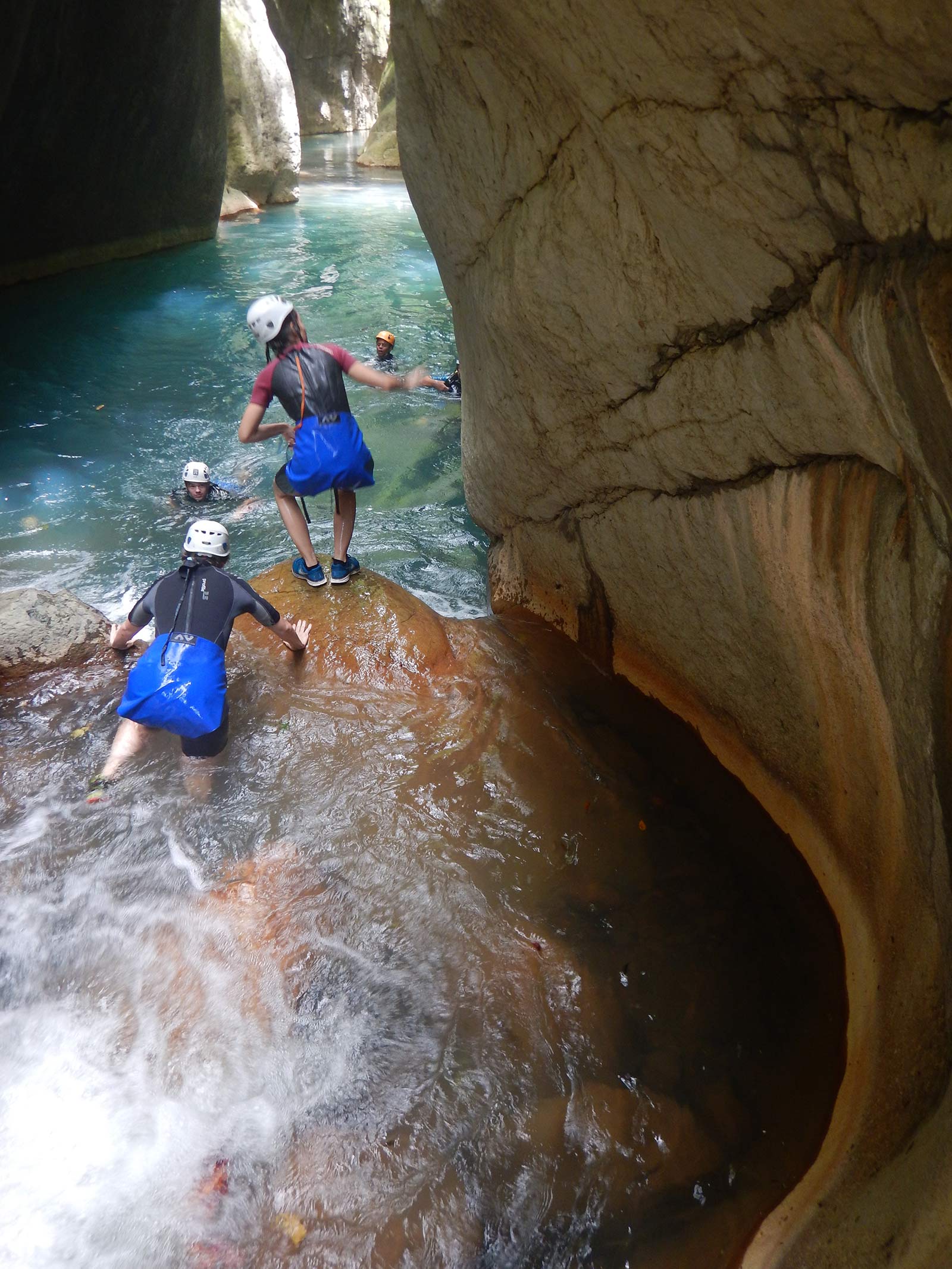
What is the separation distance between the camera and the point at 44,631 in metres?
4.92

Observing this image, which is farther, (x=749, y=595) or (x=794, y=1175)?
(x=749, y=595)

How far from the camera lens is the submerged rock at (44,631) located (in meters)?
4.81

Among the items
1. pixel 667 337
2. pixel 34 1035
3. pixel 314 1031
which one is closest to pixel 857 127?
pixel 667 337

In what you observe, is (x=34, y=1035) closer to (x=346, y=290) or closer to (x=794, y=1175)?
(x=794, y=1175)

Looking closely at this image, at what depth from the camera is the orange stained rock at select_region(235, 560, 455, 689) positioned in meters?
4.84

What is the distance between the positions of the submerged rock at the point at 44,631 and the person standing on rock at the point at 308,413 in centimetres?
136

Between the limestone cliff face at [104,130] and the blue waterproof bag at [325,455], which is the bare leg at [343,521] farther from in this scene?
the limestone cliff face at [104,130]

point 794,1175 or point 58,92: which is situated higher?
point 58,92

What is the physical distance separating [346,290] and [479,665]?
37.3ft

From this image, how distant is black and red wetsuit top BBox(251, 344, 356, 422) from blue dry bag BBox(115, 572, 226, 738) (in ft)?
4.62

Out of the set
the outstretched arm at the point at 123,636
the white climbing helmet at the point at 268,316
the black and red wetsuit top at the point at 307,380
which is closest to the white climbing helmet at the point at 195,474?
the outstretched arm at the point at 123,636

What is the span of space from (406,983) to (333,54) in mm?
42673

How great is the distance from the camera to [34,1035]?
3.21m

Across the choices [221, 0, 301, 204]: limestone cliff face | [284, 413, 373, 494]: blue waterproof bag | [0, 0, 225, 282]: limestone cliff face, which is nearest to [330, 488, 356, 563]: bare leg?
[284, 413, 373, 494]: blue waterproof bag
